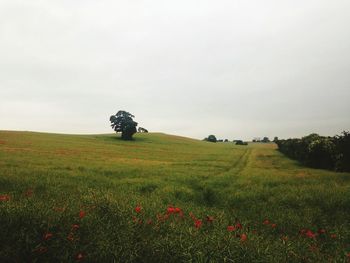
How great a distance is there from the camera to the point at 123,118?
79250mm

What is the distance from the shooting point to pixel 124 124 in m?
78.6

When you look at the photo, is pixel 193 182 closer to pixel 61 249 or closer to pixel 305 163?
pixel 61 249

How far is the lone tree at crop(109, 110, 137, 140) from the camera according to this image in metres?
78.6

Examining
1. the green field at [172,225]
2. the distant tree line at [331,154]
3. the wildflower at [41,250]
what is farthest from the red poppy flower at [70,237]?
the distant tree line at [331,154]

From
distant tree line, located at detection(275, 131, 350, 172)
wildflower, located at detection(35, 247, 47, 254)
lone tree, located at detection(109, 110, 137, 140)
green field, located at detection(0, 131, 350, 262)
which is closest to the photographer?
wildflower, located at detection(35, 247, 47, 254)

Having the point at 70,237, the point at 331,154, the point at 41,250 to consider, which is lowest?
the point at 41,250

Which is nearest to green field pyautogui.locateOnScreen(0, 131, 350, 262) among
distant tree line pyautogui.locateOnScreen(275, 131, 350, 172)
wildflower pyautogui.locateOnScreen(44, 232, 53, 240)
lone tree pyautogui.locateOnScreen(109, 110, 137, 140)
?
wildflower pyautogui.locateOnScreen(44, 232, 53, 240)

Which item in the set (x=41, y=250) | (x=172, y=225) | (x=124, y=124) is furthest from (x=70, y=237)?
(x=124, y=124)

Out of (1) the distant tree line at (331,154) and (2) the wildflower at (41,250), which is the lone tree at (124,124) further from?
(2) the wildflower at (41,250)

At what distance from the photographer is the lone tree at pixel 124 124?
78.6m

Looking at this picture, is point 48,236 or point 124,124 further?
point 124,124

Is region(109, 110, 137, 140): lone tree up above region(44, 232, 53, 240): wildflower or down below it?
above

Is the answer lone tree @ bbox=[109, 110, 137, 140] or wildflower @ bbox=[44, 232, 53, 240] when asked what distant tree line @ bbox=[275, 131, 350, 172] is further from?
lone tree @ bbox=[109, 110, 137, 140]

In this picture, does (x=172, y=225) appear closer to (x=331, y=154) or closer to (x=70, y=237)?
(x=70, y=237)
